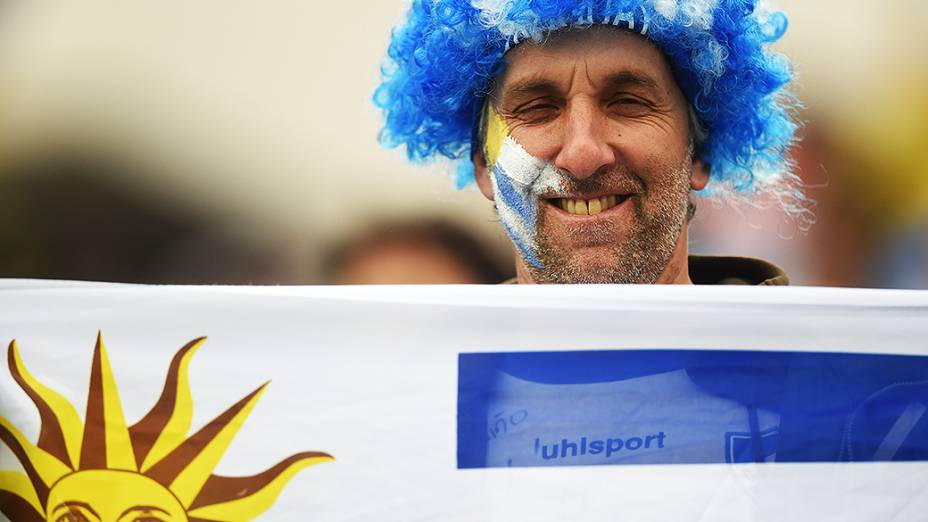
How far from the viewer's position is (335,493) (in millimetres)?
1896

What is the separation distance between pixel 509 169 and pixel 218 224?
7.92ft

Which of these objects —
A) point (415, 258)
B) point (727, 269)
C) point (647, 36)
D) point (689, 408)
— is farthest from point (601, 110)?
point (415, 258)

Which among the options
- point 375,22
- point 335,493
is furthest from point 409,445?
point 375,22

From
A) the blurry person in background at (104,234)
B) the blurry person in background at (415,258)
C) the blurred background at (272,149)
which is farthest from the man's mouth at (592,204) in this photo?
the blurry person in background at (104,234)

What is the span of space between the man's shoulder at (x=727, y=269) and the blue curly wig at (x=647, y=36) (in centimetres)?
27

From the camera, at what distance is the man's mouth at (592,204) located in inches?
99.3

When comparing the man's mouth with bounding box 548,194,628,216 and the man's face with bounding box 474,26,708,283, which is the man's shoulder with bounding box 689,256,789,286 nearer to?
the man's face with bounding box 474,26,708,283

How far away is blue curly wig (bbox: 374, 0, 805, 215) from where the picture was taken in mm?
2547

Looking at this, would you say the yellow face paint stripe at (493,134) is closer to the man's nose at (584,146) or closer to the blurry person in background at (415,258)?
the man's nose at (584,146)

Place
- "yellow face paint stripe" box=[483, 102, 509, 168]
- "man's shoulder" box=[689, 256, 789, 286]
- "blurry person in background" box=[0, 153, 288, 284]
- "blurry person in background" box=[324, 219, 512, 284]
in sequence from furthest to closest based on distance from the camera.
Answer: "blurry person in background" box=[0, 153, 288, 284], "blurry person in background" box=[324, 219, 512, 284], "man's shoulder" box=[689, 256, 789, 286], "yellow face paint stripe" box=[483, 102, 509, 168]

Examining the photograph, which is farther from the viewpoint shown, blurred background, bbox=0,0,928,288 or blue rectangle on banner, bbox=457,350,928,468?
blurred background, bbox=0,0,928,288

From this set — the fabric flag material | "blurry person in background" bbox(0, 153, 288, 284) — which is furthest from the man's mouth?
"blurry person in background" bbox(0, 153, 288, 284)

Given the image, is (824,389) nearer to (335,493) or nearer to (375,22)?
(335,493)

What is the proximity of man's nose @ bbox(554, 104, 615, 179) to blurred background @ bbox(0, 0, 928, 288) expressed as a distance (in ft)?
5.89
